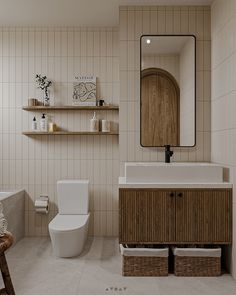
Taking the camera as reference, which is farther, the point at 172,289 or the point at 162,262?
the point at 162,262

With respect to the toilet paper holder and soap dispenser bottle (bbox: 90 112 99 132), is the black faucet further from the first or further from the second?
the toilet paper holder

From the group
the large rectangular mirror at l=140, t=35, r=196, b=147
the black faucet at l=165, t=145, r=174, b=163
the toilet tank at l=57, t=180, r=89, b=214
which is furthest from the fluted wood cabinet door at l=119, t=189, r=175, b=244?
the toilet tank at l=57, t=180, r=89, b=214

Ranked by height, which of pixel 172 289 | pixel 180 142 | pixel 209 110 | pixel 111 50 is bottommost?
pixel 172 289

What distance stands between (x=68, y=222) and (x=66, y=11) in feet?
7.56

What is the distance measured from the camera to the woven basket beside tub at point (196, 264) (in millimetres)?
2842

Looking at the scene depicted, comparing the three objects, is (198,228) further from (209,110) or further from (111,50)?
(111,50)

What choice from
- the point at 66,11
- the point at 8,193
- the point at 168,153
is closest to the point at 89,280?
the point at 168,153

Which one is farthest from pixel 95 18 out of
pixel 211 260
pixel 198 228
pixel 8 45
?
pixel 211 260

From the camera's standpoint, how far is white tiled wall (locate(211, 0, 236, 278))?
2766 mm

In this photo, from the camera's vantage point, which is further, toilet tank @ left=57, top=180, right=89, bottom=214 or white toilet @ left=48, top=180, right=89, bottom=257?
toilet tank @ left=57, top=180, right=89, bottom=214

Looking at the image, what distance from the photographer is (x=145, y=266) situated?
2852 millimetres

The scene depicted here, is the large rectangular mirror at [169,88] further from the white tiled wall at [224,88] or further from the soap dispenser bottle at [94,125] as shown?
the soap dispenser bottle at [94,125]

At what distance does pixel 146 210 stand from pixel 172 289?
668mm

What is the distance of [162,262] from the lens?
285 centimetres
